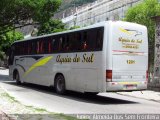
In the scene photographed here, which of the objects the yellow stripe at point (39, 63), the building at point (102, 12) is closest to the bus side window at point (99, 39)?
the yellow stripe at point (39, 63)

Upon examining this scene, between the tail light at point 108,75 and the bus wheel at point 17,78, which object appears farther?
the bus wheel at point 17,78

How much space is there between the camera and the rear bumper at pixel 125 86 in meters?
15.7

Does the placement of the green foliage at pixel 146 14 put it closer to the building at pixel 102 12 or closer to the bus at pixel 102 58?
the bus at pixel 102 58

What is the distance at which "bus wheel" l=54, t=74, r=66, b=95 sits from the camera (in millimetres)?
19283

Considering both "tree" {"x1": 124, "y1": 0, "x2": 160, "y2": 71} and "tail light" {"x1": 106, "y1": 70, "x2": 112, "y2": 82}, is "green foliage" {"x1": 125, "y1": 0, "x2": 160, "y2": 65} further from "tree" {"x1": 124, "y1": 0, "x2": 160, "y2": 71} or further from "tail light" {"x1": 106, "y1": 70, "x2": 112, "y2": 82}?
"tail light" {"x1": 106, "y1": 70, "x2": 112, "y2": 82}

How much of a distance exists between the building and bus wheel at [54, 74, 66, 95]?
124 ft

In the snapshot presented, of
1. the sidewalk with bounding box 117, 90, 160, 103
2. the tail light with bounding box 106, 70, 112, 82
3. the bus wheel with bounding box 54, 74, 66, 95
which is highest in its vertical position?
the tail light with bounding box 106, 70, 112, 82

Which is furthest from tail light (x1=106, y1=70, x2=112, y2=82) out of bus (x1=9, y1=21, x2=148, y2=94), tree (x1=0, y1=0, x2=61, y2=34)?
tree (x1=0, y1=0, x2=61, y2=34)

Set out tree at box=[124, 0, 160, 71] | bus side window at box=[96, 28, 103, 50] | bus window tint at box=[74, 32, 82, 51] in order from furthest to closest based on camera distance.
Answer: tree at box=[124, 0, 160, 71], bus window tint at box=[74, 32, 82, 51], bus side window at box=[96, 28, 103, 50]

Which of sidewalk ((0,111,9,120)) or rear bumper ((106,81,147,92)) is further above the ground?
rear bumper ((106,81,147,92))

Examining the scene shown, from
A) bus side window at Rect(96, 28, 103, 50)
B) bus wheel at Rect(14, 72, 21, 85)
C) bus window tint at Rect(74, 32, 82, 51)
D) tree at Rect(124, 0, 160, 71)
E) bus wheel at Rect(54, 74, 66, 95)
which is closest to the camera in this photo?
bus side window at Rect(96, 28, 103, 50)

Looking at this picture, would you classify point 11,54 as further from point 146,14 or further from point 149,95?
point 149,95

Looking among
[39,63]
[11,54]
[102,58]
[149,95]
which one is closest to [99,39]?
[102,58]

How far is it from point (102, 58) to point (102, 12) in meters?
57.6
